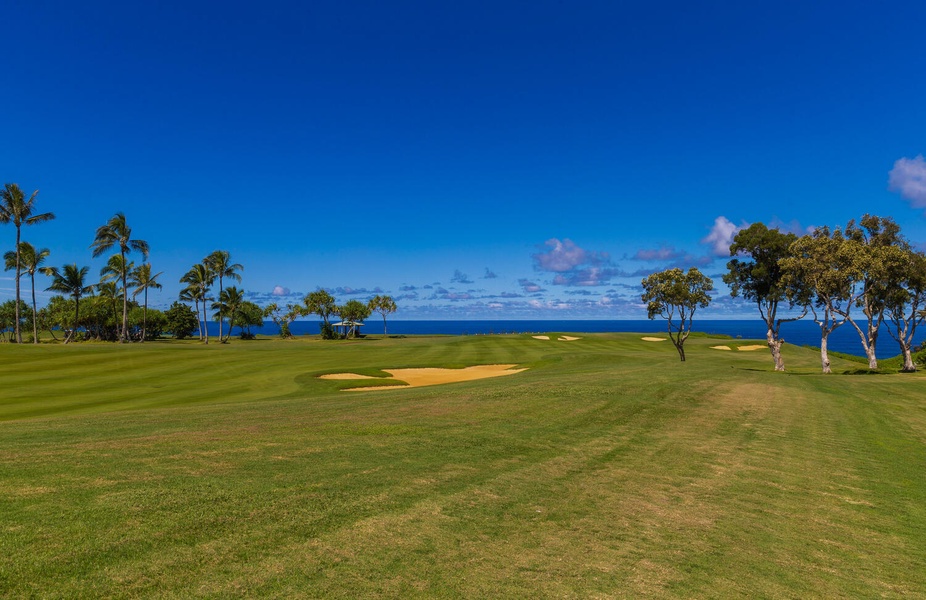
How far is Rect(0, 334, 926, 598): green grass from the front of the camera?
16.8 ft

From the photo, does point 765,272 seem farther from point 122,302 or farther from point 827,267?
point 122,302

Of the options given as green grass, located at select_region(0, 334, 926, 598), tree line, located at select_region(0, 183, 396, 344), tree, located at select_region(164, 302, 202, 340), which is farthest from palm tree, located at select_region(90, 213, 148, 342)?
green grass, located at select_region(0, 334, 926, 598)

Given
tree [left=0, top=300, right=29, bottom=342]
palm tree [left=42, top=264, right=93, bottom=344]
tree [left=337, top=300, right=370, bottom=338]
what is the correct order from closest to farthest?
palm tree [left=42, top=264, right=93, bottom=344], tree [left=0, top=300, right=29, bottom=342], tree [left=337, top=300, right=370, bottom=338]

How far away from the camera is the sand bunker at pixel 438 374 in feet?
105

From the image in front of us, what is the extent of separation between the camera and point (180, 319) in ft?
349

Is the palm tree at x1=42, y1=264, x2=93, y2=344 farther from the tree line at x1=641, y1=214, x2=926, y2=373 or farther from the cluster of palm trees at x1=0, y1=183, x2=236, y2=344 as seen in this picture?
the tree line at x1=641, y1=214, x2=926, y2=373

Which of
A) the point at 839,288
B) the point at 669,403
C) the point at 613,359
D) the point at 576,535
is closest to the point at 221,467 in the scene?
the point at 576,535

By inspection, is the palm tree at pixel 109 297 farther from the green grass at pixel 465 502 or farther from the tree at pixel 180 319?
the green grass at pixel 465 502

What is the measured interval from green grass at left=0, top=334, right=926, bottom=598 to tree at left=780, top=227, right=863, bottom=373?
1798cm

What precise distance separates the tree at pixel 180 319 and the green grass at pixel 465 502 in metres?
104

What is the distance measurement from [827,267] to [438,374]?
A: 1122 inches

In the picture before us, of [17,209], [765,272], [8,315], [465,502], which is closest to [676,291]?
[765,272]

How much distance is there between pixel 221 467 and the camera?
27.5 ft

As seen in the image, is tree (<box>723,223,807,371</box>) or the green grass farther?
tree (<box>723,223,807,371</box>)
